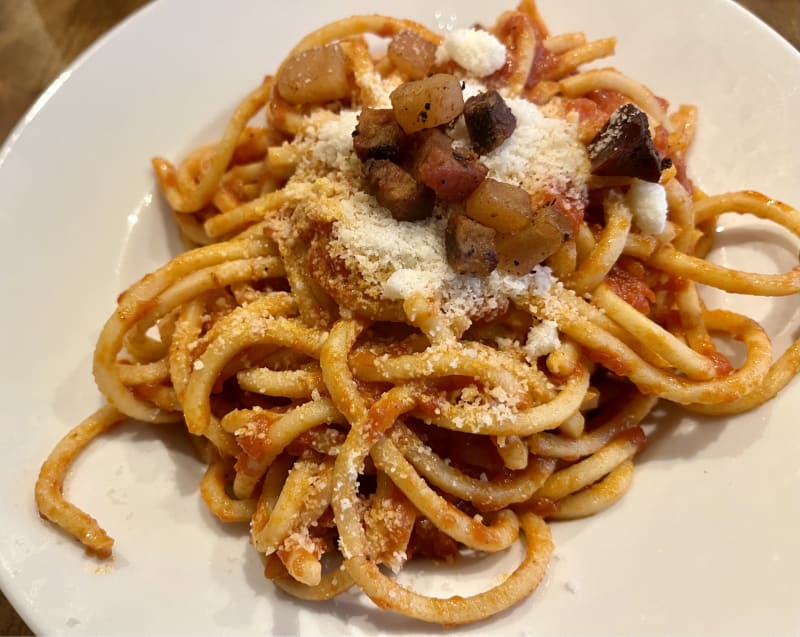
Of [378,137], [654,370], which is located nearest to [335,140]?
[378,137]

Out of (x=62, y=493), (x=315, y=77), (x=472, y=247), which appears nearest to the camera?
(x=472, y=247)

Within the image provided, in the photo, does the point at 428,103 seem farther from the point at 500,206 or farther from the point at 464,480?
the point at 464,480

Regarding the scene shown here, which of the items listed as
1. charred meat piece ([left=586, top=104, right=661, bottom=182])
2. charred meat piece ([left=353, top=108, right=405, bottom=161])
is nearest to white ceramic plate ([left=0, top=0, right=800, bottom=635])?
charred meat piece ([left=586, top=104, right=661, bottom=182])

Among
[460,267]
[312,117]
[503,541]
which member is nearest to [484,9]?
[312,117]

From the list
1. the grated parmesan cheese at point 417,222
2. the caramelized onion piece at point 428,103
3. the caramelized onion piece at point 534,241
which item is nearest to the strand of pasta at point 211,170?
the grated parmesan cheese at point 417,222

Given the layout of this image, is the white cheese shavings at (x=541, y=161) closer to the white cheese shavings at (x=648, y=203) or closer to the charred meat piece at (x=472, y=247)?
the white cheese shavings at (x=648, y=203)

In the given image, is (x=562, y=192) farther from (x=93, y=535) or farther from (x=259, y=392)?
(x=93, y=535)
